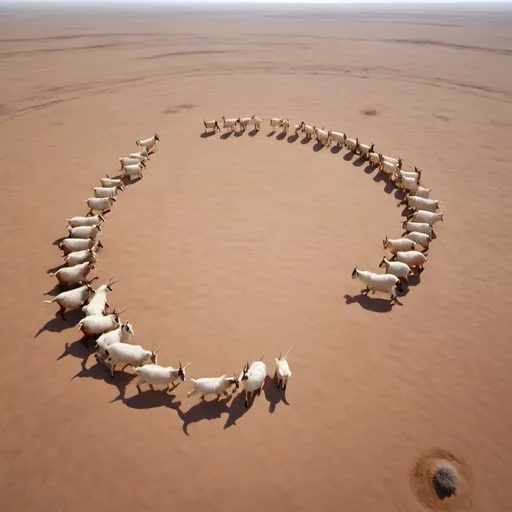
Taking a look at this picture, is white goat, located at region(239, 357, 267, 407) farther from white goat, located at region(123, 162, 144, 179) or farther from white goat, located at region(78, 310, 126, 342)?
white goat, located at region(123, 162, 144, 179)

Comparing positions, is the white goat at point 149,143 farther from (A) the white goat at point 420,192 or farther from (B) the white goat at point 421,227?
(B) the white goat at point 421,227

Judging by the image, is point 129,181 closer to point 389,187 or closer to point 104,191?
point 104,191

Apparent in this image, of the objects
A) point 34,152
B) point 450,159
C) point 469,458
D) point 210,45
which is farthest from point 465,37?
→ point 469,458

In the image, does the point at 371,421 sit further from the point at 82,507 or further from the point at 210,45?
the point at 210,45

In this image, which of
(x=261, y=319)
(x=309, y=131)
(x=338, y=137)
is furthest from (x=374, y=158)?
(x=261, y=319)

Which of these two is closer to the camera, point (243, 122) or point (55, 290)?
point (55, 290)

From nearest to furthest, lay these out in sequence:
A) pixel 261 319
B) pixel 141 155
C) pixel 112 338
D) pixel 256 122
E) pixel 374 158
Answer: pixel 112 338
pixel 261 319
pixel 374 158
pixel 141 155
pixel 256 122

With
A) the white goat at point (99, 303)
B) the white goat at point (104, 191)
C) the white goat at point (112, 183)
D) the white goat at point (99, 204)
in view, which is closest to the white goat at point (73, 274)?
the white goat at point (99, 303)
